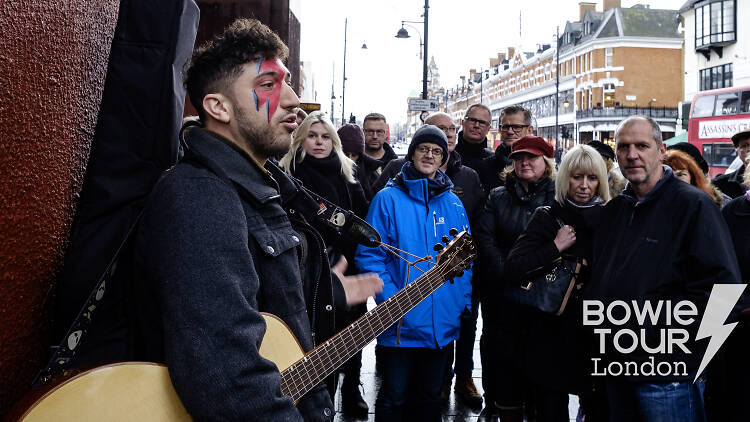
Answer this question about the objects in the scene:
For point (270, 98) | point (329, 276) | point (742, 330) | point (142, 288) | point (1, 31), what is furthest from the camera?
point (742, 330)

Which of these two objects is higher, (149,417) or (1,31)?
(1,31)

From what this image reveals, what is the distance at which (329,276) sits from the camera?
2.21 meters

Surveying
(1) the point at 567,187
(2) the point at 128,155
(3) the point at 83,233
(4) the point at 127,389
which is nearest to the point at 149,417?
(4) the point at 127,389

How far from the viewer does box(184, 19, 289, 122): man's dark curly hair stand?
1.83 meters

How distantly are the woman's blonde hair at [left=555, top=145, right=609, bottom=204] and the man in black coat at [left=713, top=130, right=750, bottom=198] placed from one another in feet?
5.91

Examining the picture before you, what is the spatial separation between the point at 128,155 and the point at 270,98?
461 mm

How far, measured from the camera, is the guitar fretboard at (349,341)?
1.90 metres

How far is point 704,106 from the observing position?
82.6 feet

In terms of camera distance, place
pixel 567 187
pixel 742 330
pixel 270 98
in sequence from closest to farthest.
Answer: pixel 270 98
pixel 742 330
pixel 567 187

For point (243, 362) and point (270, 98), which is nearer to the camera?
point (243, 362)

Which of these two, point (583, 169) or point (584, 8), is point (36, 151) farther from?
point (584, 8)

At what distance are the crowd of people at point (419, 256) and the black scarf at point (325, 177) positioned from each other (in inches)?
0.5

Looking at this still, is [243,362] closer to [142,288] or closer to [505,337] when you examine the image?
[142,288]

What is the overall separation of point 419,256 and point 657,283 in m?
1.48
